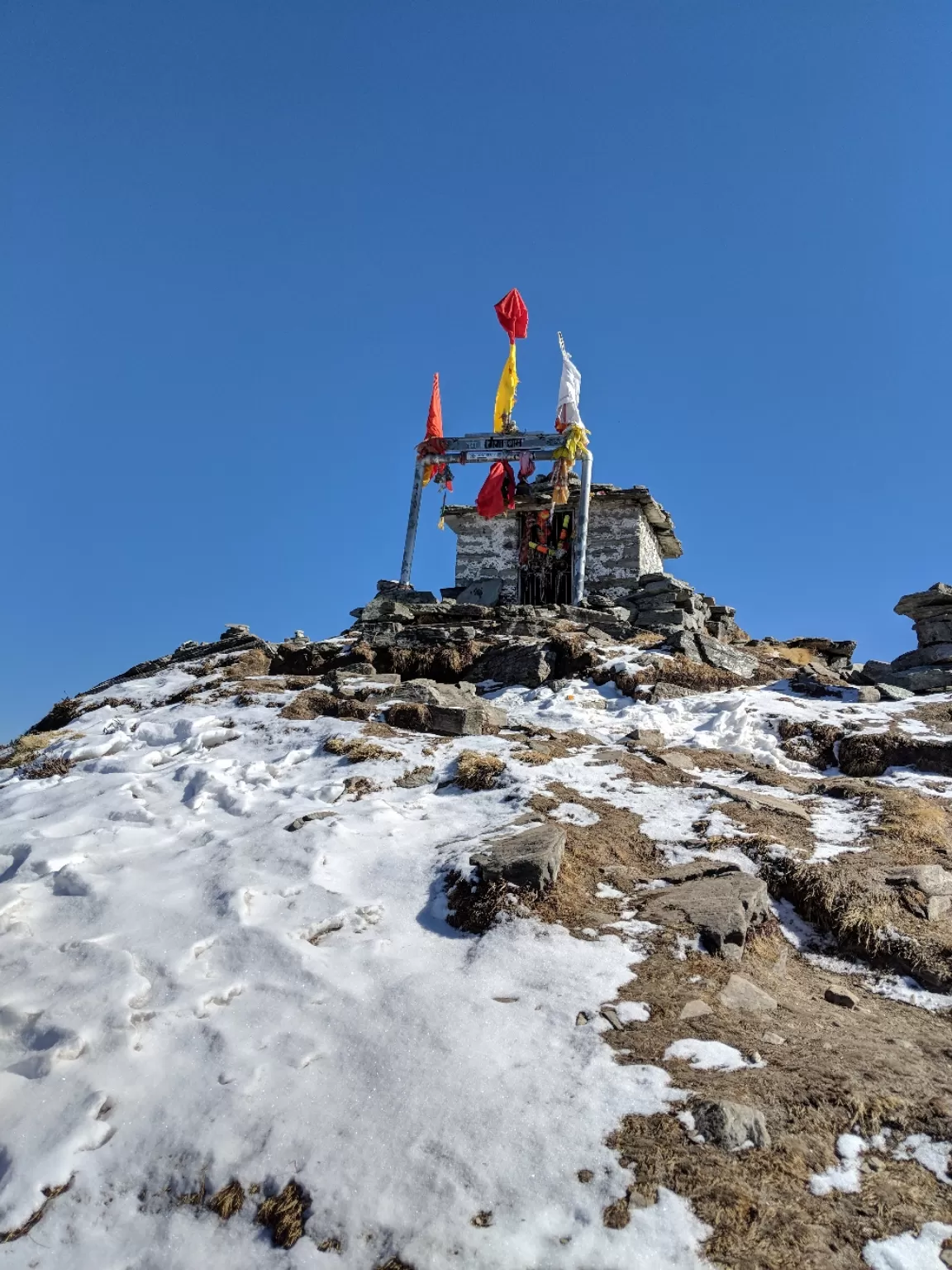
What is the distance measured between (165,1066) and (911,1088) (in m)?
4.24

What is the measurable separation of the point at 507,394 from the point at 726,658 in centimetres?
1349

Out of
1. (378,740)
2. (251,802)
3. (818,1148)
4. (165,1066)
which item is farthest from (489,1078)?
(378,740)

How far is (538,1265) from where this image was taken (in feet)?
10.3

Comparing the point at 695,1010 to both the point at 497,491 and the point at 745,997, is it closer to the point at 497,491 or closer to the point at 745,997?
the point at 745,997

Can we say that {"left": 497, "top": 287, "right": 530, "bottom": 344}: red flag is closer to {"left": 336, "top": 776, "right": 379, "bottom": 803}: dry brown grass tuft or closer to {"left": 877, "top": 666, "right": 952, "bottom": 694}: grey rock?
{"left": 877, "top": 666, "right": 952, "bottom": 694}: grey rock

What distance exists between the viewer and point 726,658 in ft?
48.3

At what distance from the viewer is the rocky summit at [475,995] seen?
346cm

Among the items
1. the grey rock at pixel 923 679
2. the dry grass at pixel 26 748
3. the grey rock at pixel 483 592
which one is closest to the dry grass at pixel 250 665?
the dry grass at pixel 26 748

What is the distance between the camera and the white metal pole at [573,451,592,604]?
69.3 feet

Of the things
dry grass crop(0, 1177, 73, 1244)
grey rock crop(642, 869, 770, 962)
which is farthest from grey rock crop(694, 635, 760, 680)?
dry grass crop(0, 1177, 73, 1244)

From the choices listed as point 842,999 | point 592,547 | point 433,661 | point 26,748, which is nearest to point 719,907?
point 842,999

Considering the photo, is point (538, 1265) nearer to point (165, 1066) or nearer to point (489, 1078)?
point (489, 1078)

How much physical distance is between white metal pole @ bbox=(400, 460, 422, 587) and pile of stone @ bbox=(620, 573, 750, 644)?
20.4ft

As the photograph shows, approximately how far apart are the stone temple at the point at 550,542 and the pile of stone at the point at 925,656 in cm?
900
